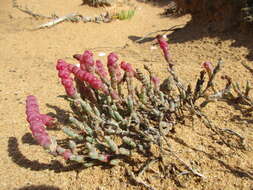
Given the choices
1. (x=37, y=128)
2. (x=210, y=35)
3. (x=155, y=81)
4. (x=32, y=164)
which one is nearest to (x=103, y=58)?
(x=210, y=35)

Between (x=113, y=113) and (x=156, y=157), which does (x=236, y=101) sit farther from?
(x=113, y=113)

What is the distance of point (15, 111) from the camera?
8.80ft

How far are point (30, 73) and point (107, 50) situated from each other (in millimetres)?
1428

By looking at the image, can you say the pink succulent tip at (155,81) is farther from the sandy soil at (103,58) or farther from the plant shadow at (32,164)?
the plant shadow at (32,164)

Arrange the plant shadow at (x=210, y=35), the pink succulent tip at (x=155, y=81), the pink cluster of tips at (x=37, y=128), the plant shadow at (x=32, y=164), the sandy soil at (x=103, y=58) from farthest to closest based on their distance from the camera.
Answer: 1. the plant shadow at (x=210, y=35)
2. the pink succulent tip at (x=155, y=81)
3. the plant shadow at (x=32, y=164)
4. the sandy soil at (x=103, y=58)
5. the pink cluster of tips at (x=37, y=128)

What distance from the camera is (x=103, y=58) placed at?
4.16 m

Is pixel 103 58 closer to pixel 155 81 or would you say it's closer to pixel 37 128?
pixel 155 81

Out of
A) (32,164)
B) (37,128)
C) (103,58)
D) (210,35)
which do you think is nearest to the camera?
(37,128)

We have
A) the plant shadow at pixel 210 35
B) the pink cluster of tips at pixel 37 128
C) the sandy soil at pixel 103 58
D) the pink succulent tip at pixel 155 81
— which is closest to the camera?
the pink cluster of tips at pixel 37 128

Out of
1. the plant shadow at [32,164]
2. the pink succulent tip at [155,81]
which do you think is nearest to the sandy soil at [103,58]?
the plant shadow at [32,164]

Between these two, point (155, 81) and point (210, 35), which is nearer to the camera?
point (155, 81)

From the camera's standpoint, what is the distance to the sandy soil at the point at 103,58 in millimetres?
1707

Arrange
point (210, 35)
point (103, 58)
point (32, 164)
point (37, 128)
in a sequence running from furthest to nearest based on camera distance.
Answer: point (103, 58) < point (210, 35) < point (32, 164) < point (37, 128)

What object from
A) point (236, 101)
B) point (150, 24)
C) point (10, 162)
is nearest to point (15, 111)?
point (10, 162)
